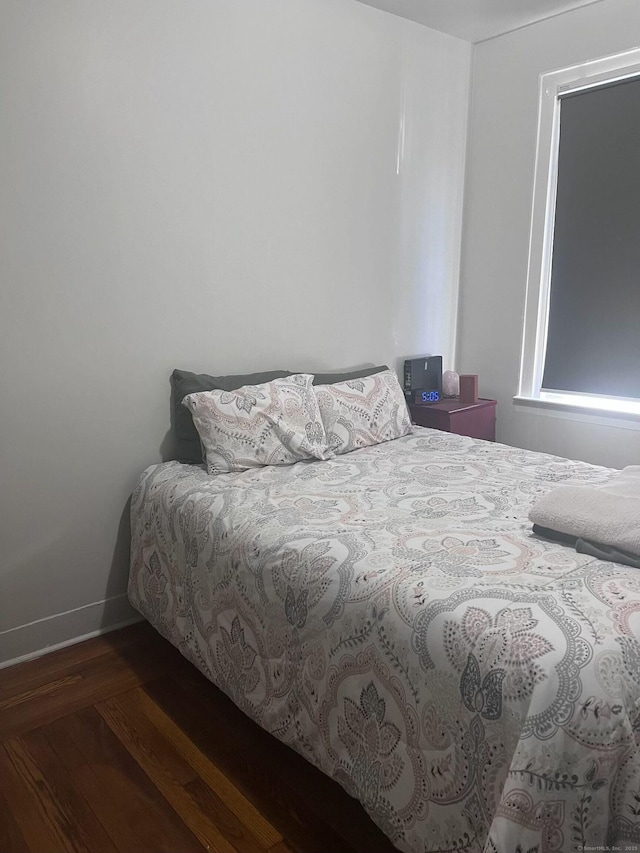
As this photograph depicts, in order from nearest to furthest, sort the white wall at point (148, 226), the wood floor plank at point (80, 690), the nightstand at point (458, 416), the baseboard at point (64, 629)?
the wood floor plank at point (80, 690), the white wall at point (148, 226), the baseboard at point (64, 629), the nightstand at point (458, 416)

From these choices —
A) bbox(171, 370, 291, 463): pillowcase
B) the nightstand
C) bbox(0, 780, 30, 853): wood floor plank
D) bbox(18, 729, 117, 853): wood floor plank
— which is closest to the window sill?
the nightstand

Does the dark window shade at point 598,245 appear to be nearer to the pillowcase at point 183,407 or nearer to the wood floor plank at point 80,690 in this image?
the pillowcase at point 183,407

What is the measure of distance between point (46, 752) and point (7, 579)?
65cm

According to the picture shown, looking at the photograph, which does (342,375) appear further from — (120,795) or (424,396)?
(120,795)

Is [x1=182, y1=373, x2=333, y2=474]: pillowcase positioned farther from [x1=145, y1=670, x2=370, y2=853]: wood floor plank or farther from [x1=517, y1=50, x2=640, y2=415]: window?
[x1=517, y1=50, x2=640, y2=415]: window

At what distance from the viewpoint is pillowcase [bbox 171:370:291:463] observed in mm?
2506

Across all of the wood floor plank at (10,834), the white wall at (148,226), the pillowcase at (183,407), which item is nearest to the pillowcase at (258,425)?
the pillowcase at (183,407)

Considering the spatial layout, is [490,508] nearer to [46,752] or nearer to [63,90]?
[46,752]

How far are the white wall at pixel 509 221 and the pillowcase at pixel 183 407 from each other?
1.67 m

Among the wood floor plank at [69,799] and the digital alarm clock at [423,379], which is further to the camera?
the digital alarm clock at [423,379]

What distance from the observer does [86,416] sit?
238 centimetres

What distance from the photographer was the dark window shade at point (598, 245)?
3.02 metres

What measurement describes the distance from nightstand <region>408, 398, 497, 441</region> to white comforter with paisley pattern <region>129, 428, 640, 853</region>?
2.99 feet

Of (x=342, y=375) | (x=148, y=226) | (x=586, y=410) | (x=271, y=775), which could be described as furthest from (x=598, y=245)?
(x=271, y=775)
